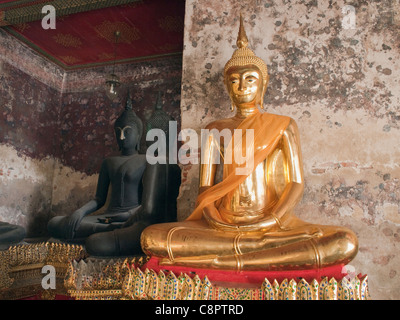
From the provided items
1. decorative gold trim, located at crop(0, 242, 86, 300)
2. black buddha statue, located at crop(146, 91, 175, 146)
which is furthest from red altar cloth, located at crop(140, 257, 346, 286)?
black buddha statue, located at crop(146, 91, 175, 146)

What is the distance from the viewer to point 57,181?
537 cm

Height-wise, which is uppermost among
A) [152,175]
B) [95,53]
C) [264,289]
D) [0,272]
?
[95,53]

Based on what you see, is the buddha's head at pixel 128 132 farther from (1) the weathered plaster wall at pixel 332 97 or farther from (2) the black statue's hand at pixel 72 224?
(1) the weathered plaster wall at pixel 332 97

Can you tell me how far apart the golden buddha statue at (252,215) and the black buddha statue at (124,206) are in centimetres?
62

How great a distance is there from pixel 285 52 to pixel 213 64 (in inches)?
24.6

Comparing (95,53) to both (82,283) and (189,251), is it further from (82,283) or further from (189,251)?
(189,251)

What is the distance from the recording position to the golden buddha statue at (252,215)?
193 cm

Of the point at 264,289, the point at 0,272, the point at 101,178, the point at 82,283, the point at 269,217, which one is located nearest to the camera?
the point at 264,289

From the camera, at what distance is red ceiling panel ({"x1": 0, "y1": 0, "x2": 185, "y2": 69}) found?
4191 millimetres

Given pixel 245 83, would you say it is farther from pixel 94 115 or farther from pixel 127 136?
pixel 94 115

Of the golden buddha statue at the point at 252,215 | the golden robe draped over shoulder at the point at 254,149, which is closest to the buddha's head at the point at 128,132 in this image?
the golden buddha statue at the point at 252,215

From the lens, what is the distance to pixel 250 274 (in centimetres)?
196

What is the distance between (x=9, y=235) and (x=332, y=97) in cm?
312

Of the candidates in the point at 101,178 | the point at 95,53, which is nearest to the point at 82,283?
the point at 101,178
